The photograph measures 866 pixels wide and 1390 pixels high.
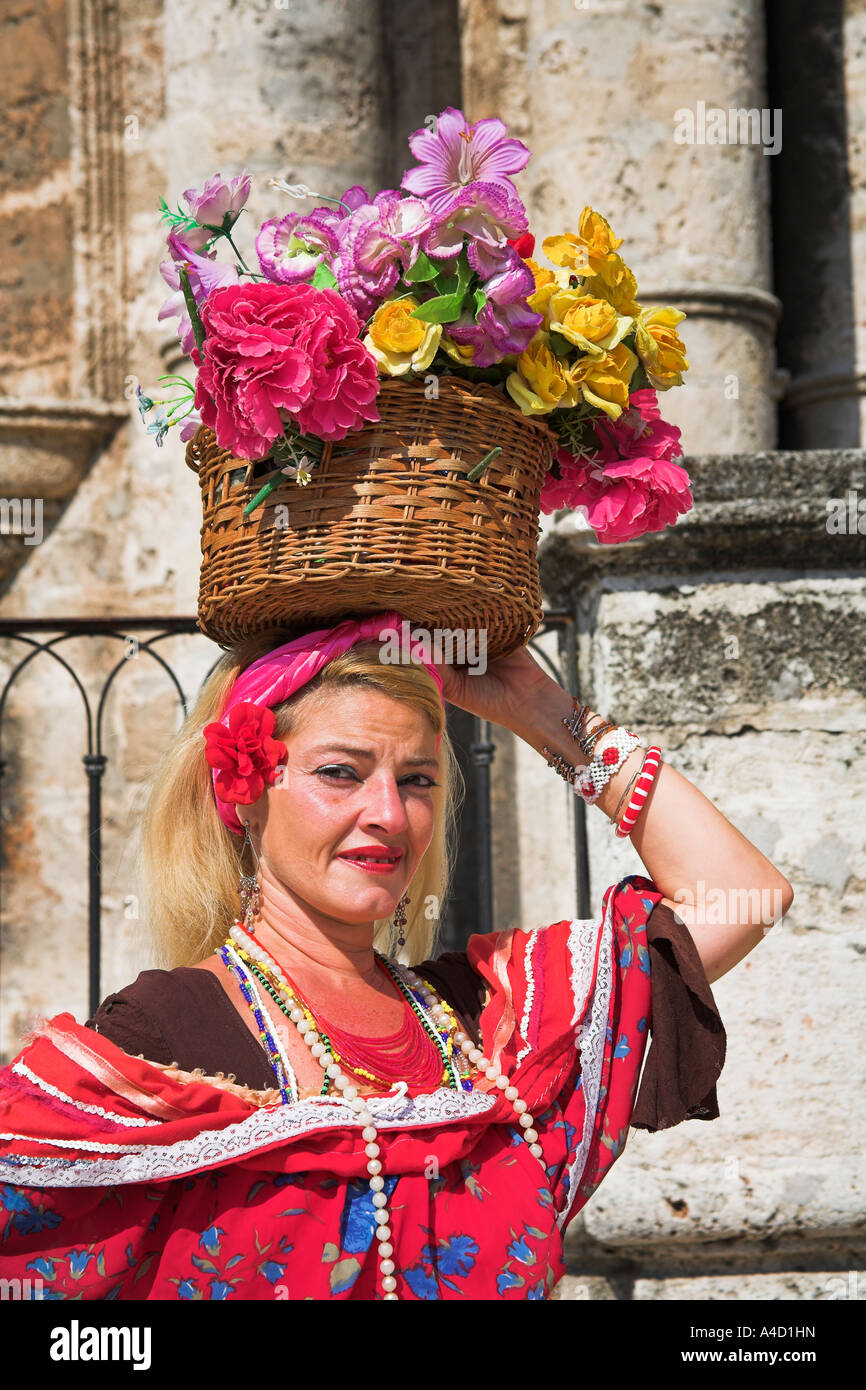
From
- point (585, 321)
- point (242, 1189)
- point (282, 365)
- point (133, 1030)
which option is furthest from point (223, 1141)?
point (585, 321)

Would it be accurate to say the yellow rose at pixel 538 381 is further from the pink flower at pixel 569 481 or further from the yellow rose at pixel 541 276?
the pink flower at pixel 569 481

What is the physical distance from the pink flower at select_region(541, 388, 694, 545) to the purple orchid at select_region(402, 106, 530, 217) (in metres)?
0.39

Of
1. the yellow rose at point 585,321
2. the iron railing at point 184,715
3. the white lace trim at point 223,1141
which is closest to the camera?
the white lace trim at point 223,1141

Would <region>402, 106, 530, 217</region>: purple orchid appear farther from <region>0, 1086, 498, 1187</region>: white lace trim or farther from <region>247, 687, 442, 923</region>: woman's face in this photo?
<region>0, 1086, 498, 1187</region>: white lace trim

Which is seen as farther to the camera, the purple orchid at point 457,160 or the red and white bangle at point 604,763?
the red and white bangle at point 604,763

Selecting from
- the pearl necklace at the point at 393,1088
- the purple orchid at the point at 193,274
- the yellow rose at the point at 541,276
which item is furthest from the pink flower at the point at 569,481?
the pearl necklace at the point at 393,1088

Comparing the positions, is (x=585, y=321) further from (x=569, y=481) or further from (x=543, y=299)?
(x=569, y=481)

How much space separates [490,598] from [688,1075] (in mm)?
721

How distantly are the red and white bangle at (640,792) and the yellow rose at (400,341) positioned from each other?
26.9 inches

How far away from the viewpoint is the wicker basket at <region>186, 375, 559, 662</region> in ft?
6.03

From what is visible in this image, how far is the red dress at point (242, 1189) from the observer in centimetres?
170

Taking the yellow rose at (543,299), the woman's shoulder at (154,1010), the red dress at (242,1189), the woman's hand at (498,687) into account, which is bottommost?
the red dress at (242,1189)

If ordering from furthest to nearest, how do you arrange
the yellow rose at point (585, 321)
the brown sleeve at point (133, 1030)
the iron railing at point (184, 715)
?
the iron railing at point (184, 715) → the yellow rose at point (585, 321) → the brown sleeve at point (133, 1030)
